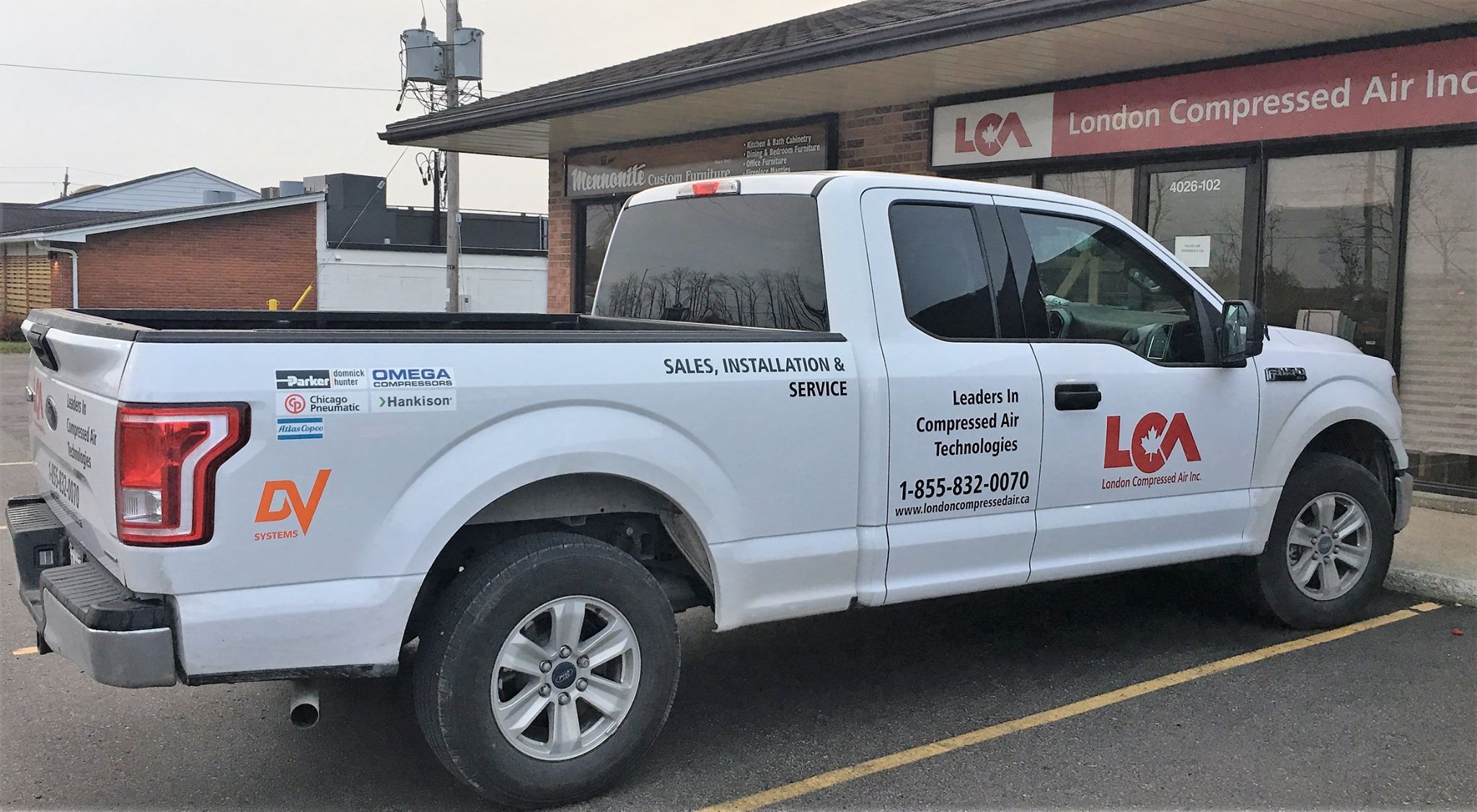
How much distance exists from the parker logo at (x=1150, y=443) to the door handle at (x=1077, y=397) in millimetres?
132

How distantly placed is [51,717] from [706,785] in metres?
2.48

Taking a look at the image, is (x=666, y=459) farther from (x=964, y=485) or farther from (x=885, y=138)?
(x=885, y=138)

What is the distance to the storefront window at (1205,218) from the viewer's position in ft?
30.9

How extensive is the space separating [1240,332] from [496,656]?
3.44 meters

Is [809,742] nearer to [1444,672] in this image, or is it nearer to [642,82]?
[1444,672]

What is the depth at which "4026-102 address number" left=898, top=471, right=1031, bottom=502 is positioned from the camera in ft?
14.6

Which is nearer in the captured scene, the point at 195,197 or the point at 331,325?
the point at 331,325

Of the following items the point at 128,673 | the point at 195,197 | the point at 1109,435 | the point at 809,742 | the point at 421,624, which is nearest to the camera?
the point at 128,673

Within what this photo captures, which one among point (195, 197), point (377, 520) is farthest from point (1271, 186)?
point (195, 197)

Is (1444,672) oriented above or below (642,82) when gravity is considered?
below

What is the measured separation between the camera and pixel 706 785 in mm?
3994

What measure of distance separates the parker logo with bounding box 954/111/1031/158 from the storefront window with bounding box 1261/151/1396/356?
85.0 inches

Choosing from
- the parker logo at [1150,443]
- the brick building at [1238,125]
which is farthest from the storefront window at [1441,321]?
the parker logo at [1150,443]

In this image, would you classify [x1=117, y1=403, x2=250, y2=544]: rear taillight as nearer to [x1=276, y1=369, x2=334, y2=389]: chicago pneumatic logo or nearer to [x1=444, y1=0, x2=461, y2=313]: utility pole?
[x1=276, y1=369, x2=334, y2=389]: chicago pneumatic logo
